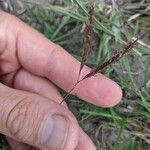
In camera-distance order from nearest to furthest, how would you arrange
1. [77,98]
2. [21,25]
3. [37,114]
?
[37,114]
[21,25]
[77,98]

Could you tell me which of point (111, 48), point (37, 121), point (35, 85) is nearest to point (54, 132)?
point (37, 121)

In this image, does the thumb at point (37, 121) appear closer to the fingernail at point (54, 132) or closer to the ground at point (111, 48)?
the fingernail at point (54, 132)

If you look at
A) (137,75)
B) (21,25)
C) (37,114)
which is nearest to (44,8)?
(21,25)

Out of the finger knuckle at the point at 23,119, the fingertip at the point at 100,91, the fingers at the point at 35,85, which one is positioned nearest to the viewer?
the finger knuckle at the point at 23,119

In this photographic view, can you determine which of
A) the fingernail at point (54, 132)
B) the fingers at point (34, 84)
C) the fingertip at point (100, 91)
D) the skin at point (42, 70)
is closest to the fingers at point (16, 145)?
the skin at point (42, 70)

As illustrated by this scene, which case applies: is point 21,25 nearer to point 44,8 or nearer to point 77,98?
point 44,8
